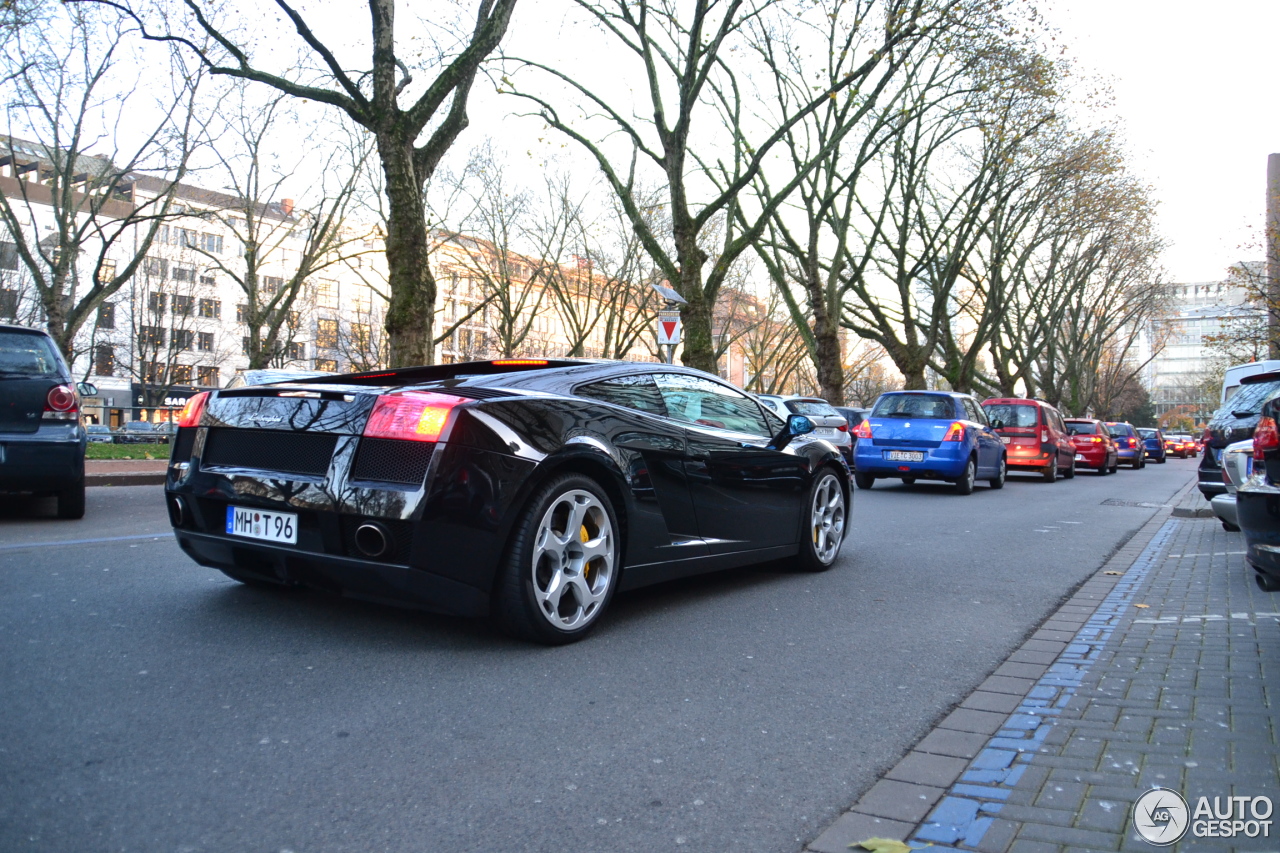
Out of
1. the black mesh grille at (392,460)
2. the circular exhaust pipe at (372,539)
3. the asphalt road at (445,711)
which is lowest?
the asphalt road at (445,711)

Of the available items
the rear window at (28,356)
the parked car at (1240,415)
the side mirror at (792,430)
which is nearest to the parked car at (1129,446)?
the parked car at (1240,415)

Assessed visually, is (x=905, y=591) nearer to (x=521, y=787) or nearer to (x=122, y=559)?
(x=521, y=787)

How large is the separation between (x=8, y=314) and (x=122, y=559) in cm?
3864

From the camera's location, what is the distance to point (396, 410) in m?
4.36

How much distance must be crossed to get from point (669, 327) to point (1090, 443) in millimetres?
15299

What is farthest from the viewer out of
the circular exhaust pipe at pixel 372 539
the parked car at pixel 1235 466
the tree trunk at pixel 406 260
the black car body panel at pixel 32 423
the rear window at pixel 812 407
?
the rear window at pixel 812 407

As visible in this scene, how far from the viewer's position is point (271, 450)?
4625 mm

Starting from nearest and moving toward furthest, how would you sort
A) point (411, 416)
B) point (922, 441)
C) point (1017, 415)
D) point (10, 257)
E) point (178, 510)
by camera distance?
point (411, 416), point (178, 510), point (922, 441), point (1017, 415), point (10, 257)

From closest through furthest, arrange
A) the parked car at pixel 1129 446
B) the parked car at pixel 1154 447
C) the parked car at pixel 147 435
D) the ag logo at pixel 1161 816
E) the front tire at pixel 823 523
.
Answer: the ag logo at pixel 1161 816 → the front tire at pixel 823 523 → the parked car at pixel 147 435 → the parked car at pixel 1129 446 → the parked car at pixel 1154 447

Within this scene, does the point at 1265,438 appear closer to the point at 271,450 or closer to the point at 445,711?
the point at 445,711

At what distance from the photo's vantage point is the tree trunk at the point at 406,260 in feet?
51.4

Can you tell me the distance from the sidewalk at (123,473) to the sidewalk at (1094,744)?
10.6 meters

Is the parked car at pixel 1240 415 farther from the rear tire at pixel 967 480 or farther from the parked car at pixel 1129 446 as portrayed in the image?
the parked car at pixel 1129 446

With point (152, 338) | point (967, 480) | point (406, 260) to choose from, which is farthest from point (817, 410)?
point (152, 338)
